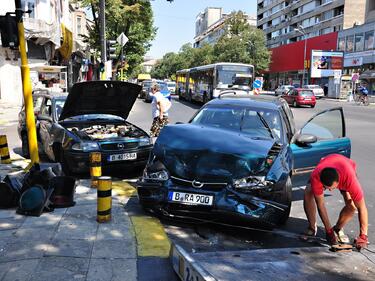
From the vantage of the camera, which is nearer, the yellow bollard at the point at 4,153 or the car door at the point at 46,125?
the car door at the point at 46,125

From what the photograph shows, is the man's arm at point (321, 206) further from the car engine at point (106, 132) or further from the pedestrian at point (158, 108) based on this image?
the pedestrian at point (158, 108)

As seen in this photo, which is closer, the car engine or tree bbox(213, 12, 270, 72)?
the car engine

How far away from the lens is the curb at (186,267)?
307 cm

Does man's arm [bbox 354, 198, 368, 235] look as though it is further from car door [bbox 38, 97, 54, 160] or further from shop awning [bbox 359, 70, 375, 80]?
shop awning [bbox 359, 70, 375, 80]

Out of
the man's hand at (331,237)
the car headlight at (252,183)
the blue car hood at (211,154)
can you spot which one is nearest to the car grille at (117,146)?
the blue car hood at (211,154)

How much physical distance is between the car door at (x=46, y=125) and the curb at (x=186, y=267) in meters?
4.83

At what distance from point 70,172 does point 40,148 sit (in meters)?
2.42

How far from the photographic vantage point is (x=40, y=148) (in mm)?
9344

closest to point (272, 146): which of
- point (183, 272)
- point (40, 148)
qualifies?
point (183, 272)

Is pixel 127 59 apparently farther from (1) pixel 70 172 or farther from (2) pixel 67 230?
(2) pixel 67 230

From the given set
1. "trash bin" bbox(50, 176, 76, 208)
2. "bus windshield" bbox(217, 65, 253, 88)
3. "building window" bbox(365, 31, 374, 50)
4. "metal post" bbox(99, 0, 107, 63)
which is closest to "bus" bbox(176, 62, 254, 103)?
"bus windshield" bbox(217, 65, 253, 88)

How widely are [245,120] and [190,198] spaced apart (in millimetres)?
2114

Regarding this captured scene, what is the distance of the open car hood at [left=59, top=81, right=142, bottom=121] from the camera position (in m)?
7.46

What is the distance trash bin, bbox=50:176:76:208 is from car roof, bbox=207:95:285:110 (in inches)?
109
